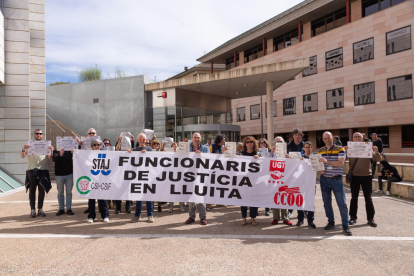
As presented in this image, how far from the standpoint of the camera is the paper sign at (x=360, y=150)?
21.2 feet

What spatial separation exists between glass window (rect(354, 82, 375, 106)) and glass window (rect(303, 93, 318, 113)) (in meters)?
4.57

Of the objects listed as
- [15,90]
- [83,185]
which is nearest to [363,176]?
[83,185]

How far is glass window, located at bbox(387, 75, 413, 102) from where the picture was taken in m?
24.0

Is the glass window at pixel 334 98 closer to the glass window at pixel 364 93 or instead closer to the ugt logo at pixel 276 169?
the glass window at pixel 364 93

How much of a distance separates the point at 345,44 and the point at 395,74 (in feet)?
19.0

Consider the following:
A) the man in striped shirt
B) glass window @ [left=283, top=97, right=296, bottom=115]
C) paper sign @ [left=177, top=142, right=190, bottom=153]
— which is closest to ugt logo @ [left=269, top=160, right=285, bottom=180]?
the man in striped shirt

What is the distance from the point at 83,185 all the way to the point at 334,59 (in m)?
29.1

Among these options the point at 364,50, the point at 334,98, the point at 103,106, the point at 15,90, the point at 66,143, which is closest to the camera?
the point at 66,143

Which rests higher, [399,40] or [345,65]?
[399,40]

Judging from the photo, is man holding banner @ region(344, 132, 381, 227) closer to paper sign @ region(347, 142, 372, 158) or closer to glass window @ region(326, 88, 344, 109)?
paper sign @ region(347, 142, 372, 158)

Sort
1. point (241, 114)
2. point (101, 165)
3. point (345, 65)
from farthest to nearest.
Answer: point (241, 114), point (345, 65), point (101, 165)

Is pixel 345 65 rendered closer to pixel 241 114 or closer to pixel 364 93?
pixel 364 93

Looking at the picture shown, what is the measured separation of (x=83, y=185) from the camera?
712 centimetres

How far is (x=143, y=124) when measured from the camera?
1898cm
